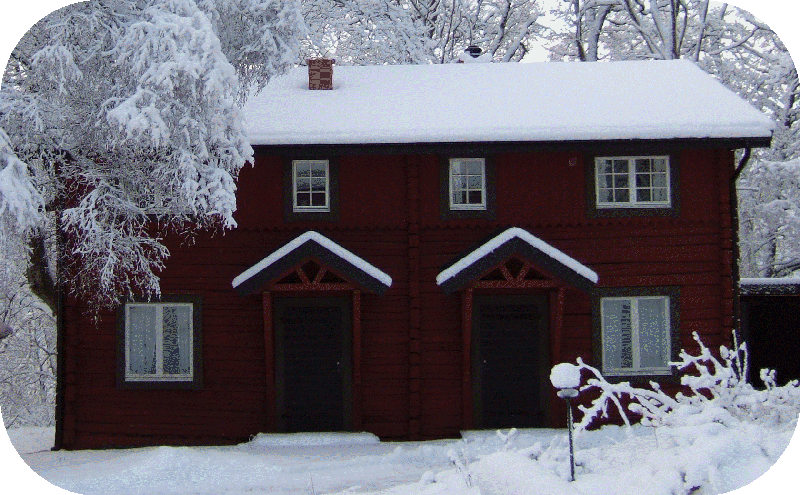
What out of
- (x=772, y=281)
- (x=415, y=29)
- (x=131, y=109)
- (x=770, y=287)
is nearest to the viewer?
(x=131, y=109)

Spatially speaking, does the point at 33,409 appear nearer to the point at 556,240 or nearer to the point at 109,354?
the point at 109,354

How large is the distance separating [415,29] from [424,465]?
10.6 meters

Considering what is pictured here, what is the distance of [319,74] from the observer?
37.1 ft

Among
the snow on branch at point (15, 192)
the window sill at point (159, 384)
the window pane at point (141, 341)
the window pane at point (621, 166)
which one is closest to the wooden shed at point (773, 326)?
the window pane at point (621, 166)

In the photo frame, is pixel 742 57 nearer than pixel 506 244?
No

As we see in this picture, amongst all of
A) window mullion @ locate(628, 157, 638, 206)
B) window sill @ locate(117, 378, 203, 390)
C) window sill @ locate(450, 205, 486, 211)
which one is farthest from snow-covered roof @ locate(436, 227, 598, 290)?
window sill @ locate(117, 378, 203, 390)

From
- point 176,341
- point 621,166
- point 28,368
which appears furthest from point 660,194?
point 28,368

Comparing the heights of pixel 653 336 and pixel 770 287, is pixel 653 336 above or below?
below

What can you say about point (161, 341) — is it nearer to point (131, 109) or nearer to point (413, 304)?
point (413, 304)

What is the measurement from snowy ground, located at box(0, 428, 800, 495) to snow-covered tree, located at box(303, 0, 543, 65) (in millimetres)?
7831

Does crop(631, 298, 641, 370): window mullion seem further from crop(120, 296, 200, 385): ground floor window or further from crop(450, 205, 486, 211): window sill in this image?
crop(120, 296, 200, 385): ground floor window

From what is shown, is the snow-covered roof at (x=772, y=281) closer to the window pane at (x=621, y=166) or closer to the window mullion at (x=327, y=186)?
the window pane at (x=621, y=166)

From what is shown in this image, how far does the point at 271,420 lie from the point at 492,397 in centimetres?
338

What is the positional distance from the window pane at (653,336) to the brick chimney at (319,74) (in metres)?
6.26
